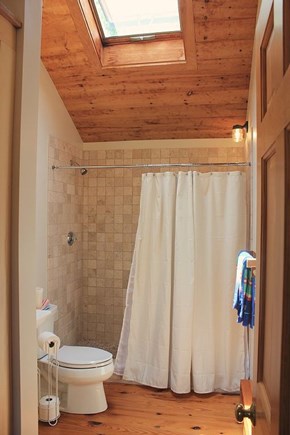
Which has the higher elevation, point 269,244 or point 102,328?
point 269,244

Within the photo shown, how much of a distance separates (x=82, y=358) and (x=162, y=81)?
90.5 inches

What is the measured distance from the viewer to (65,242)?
361 cm

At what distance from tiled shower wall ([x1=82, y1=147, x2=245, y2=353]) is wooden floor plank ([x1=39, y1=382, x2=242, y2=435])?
972 millimetres

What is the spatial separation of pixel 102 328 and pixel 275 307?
3403 mm

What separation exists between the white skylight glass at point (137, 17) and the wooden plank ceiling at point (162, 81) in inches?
10.1

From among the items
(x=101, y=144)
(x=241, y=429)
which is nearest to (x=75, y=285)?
(x=101, y=144)

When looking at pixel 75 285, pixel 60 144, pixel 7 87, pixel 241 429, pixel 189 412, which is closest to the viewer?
pixel 7 87

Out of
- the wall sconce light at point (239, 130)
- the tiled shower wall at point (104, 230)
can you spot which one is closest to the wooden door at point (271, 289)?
the wall sconce light at point (239, 130)

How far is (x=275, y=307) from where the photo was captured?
33.3 inches

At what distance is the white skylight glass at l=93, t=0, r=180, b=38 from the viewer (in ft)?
9.39

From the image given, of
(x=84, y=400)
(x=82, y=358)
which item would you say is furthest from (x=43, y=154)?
(x=84, y=400)

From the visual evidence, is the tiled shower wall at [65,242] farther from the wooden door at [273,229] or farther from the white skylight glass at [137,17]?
the wooden door at [273,229]

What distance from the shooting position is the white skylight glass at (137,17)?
286 centimetres

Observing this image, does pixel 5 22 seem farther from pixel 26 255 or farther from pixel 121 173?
pixel 121 173
